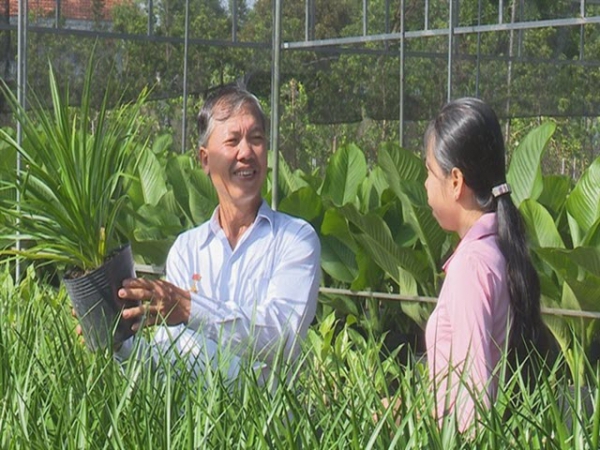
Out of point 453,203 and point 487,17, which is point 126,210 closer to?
point 453,203

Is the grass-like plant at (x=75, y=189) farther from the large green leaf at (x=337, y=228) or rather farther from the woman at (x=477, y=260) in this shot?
the large green leaf at (x=337, y=228)

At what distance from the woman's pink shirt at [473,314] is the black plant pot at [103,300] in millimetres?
663

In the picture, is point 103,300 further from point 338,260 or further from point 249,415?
point 338,260

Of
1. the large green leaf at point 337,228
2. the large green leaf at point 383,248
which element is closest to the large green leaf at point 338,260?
the large green leaf at point 337,228

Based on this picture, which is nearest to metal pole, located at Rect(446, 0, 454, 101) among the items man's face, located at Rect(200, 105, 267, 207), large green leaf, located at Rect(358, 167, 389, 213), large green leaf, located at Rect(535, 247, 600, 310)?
large green leaf, located at Rect(358, 167, 389, 213)

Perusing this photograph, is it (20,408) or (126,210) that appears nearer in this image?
(20,408)

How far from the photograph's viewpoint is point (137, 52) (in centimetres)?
1447

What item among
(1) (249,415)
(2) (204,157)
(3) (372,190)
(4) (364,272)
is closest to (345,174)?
(3) (372,190)

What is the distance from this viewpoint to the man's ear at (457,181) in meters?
2.54

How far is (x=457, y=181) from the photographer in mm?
2553

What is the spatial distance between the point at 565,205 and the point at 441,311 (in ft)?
8.95

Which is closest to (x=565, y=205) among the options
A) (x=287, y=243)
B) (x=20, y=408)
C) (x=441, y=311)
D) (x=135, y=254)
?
(x=135, y=254)

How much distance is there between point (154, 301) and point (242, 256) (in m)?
0.43

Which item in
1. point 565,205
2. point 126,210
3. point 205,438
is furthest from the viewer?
point 126,210
